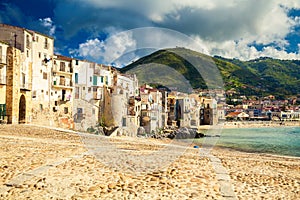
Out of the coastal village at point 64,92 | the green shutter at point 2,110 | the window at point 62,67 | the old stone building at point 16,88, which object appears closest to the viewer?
the green shutter at point 2,110

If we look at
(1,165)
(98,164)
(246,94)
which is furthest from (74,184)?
(246,94)

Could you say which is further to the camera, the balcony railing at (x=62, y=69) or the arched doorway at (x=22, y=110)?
the balcony railing at (x=62, y=69)

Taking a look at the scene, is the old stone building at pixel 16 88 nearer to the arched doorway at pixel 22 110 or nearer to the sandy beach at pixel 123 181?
the arched doorway at pixel 22 110

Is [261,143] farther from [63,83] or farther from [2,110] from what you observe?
[2,110]

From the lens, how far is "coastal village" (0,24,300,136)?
2761 centimetres

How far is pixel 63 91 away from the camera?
36.9m

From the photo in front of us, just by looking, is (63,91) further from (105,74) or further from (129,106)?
(129,106)

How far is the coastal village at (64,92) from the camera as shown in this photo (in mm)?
27609

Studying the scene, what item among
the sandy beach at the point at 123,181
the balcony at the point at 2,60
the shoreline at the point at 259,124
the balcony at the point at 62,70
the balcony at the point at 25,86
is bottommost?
the shoreline at the point at 259,124

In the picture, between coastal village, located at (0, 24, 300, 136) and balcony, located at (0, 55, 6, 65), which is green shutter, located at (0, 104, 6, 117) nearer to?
coastal village, located at (0, 24, 300, 136)

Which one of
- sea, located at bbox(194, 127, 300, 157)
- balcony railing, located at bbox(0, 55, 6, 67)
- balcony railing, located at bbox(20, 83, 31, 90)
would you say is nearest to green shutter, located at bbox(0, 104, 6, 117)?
balcony railing, located at bbox(20, 83, 31, 90)

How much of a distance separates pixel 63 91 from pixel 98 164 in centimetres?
2870

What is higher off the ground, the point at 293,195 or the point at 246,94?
the point at 246,94

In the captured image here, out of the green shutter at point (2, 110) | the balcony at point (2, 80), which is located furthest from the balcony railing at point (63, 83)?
the green shutter at point (2, 110)
